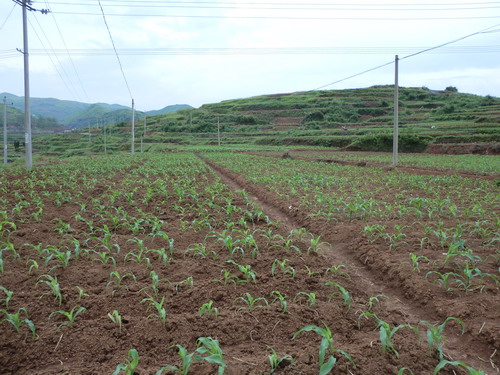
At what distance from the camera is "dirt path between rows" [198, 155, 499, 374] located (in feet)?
10.1

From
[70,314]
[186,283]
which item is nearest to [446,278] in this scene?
[186,283]

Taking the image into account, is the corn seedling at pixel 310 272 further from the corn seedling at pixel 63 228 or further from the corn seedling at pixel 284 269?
the corn seedling at pixel 63 228

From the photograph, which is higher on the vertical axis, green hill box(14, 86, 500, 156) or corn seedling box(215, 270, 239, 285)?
green hill box(14, 86, 500, 156)

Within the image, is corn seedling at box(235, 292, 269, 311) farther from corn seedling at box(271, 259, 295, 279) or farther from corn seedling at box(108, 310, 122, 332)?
corn seedling at box(108, 310, 122, 332)

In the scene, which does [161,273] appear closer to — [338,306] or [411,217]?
[338,306]

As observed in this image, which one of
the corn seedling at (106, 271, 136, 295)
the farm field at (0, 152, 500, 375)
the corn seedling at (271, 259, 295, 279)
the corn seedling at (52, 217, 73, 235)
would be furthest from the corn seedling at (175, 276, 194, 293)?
the corn seedling at (52, 217, 73, 235)

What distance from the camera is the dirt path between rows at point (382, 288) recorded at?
3.08 metres

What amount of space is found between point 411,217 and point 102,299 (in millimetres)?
6554

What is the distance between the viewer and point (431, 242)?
18.7ft

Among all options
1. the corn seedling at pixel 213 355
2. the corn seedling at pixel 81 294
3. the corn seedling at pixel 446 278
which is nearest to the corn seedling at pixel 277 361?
the corn seedling at pixel 213 355

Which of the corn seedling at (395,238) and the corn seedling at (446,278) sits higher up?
the corn seedling at (395,238)

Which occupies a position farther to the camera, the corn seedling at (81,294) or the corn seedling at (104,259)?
the corn seedling at (104,259)

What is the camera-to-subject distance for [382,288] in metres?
4.61


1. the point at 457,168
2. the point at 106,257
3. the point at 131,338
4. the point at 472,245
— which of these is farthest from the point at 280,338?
the point at 457,168
